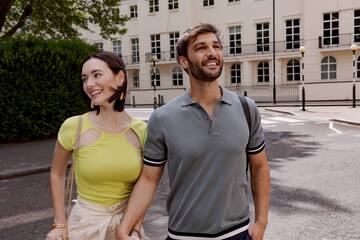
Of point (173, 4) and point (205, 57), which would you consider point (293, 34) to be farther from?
point (205, 57)

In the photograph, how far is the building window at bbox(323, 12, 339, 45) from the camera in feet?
114

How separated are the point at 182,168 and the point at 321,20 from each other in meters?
36.1

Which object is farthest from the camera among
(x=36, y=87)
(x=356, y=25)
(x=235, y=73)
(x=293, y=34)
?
(x=235, y=73)

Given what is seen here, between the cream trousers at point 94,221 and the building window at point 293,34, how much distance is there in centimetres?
3637

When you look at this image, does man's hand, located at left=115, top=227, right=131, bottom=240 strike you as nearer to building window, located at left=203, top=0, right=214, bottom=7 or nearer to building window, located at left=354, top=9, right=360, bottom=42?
building window, located at left=354, top=9, right=360, bottom=42

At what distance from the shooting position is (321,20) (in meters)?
35.1

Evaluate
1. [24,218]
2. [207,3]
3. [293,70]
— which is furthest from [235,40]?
[24,218]

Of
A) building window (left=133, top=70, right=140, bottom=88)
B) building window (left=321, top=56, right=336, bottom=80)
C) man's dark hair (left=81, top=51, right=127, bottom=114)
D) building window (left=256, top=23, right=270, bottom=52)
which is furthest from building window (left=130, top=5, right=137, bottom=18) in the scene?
man's dark hair (left=81, top=51, right=127, bottom=114)

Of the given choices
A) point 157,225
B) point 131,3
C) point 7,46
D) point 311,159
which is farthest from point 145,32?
point 157,225

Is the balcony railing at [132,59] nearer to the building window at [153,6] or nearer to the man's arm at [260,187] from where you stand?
the building window at [153,6]

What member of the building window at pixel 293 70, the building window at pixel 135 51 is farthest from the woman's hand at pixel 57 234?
Answer: the building window at pixel 135 51

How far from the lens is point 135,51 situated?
147 feet

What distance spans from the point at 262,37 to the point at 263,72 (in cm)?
317

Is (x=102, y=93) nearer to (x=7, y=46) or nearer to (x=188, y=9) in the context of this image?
(x=7, y=46)
